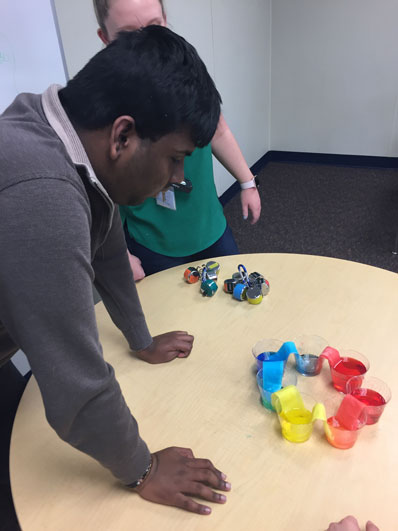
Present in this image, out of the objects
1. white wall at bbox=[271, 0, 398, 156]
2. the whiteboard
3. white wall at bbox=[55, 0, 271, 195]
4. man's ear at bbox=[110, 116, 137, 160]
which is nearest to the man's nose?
man's ear at bbox=[110, 116, 137, 160]

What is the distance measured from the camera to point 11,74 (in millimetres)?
1468

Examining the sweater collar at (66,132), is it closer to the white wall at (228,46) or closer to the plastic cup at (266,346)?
the plastic cup at (266,346)

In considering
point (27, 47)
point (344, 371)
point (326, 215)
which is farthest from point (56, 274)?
point (326, 215)

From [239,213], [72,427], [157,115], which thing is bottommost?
[239,213]

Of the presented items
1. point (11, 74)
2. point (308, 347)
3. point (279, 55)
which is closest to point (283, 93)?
point (279, 55)

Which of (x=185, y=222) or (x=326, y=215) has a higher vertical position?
(x=185, y=222)

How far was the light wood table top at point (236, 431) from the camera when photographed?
67 cm

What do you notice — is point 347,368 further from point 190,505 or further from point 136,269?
point 136,269

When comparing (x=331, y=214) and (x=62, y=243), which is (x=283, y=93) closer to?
(x=331, y=214)

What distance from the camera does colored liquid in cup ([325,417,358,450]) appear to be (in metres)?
0.75

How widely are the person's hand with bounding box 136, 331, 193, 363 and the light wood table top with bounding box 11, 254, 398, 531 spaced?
2 centimetres

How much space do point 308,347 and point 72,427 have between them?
58 centimetres

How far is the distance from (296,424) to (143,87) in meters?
0.61

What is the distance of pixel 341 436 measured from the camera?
Answer: 2.47 ft
